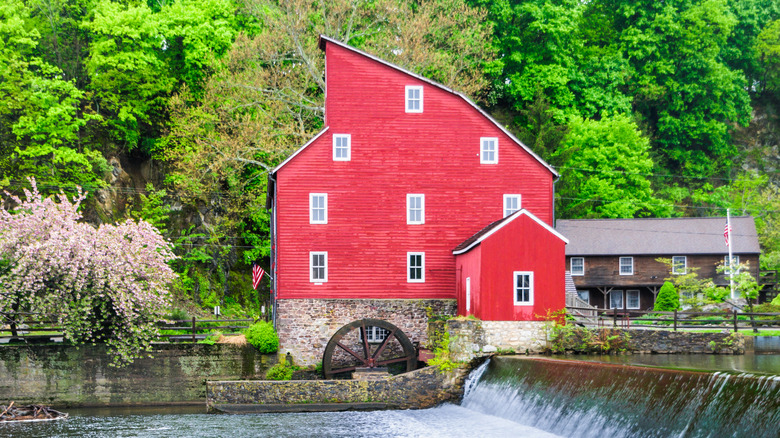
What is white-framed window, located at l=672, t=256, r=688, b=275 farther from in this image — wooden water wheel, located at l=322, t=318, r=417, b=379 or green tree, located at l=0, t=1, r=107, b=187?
green tree, located at l=0, t=1, r=107, b=187

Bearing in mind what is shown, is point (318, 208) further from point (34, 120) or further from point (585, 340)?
point (34, 120)

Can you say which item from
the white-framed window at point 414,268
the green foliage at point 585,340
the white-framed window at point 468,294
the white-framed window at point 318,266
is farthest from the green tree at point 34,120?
the green foliage at point 585,340

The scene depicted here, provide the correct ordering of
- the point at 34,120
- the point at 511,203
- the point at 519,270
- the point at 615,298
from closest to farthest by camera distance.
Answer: the point at 519,270
the point at 511,203
the point at 34,120
the point at 615,298

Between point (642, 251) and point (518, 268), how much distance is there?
20.2 metres

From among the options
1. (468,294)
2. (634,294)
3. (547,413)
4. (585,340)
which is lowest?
(547,413)

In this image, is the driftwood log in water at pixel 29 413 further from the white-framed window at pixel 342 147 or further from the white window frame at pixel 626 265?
the white window frame at pixel 626 265

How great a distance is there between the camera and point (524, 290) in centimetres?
2616

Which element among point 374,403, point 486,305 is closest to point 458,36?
point 486,305

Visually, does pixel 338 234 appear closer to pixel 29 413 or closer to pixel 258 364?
pixel 258 364

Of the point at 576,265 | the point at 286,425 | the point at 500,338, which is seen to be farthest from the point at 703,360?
the point at 576,265

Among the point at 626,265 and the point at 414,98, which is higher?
the point at 414,98

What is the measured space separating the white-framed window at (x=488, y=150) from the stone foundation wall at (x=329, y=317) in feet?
17.3

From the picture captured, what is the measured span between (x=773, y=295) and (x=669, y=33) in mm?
19248

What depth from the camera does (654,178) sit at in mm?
56000
